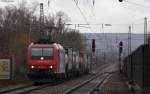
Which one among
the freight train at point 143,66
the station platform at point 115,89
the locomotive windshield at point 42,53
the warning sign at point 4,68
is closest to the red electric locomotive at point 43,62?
the locomotive windshield at point 42,53

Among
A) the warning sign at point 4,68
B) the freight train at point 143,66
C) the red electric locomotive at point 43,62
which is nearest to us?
the freight train at point 143,66

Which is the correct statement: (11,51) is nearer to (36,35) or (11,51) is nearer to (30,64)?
(36,35)

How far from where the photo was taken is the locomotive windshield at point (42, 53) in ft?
135

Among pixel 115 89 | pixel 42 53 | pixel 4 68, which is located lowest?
pixel 115 89

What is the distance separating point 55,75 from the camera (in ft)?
134

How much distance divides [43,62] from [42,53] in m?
0.90

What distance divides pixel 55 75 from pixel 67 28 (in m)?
84.0

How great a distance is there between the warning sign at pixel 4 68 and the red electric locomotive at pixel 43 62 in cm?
203

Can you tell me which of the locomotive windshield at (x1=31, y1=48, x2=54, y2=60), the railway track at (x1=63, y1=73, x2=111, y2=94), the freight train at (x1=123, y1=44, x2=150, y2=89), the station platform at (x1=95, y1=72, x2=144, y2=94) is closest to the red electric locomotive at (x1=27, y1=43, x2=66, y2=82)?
the locomotive windshield at (x1=31, y1=48, x2=54, y2=60)

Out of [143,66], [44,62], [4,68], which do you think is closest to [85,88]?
[44,62]

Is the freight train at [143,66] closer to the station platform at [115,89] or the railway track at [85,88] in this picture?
the station platform at [115,89]

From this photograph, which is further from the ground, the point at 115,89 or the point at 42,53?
the point at 42,53

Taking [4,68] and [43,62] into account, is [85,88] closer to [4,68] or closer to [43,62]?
[43,62]

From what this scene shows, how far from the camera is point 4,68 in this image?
128 ft
